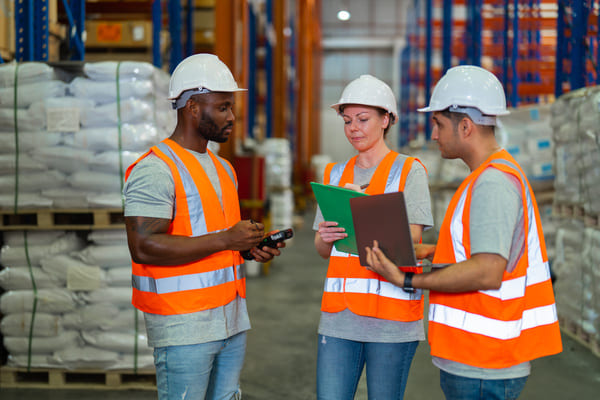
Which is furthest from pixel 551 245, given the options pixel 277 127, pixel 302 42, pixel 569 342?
pixel 302 42

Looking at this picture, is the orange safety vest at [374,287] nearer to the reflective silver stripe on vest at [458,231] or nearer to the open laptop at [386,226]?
the open laptop at [386,226]

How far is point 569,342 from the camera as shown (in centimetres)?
506

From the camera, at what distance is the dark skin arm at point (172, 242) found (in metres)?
2.06

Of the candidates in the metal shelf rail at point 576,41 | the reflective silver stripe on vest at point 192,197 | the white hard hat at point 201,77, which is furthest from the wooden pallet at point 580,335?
the white hard hat at point 201,77

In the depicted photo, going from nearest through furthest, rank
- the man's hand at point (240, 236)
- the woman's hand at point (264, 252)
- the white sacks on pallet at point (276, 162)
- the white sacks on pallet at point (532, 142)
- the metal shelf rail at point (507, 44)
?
the man's hand at point (240, 236) → the woman's hand at point (264, 252) → the white sacks on pallet at point (532, 142) → the metal shelf rail at point (507, 44) → the white sacks on pallet at point (276, 162)

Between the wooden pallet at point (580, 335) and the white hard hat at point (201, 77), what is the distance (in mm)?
3932

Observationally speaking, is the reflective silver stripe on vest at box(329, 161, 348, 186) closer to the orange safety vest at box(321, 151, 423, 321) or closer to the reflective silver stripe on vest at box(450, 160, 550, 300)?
the orange safety vest at box(321, 151, 423, 321)

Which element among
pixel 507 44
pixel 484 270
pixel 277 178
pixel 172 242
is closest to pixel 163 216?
pixel 172 242

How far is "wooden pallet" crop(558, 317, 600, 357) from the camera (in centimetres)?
466

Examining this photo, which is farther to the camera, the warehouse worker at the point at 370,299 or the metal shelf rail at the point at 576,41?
the metal shelf rail at the point at 576,41

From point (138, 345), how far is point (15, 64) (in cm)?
217

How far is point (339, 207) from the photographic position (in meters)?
2.11

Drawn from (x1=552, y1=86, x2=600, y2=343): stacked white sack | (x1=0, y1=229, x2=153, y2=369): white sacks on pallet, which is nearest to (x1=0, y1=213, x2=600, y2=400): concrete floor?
(x1=0, y1=229, x2=153, y2=369): white sacks on pallet

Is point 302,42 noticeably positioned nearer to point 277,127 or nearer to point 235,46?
point 277,127
